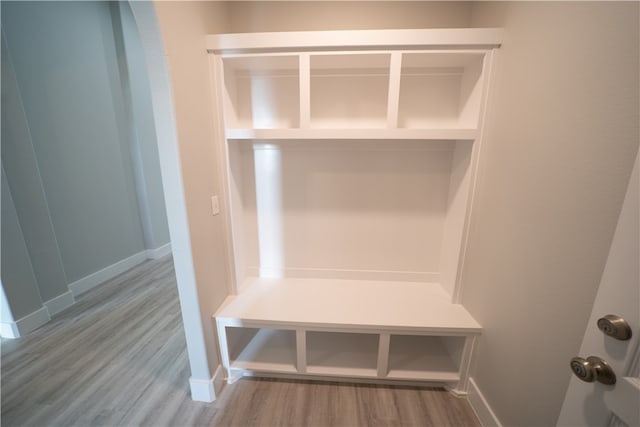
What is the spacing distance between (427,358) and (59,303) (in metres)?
3.33

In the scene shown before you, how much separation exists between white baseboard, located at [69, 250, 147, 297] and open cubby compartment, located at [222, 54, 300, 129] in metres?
2.59

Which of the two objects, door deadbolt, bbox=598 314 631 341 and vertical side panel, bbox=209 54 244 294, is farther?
vertical side panel, bbox=209 54 244 294

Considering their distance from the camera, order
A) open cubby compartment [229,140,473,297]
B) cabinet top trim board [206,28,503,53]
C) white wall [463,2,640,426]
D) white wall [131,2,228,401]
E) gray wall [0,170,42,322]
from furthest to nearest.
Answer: gray wall [0,170,42,322] < open cubby compartment [229,140,473,297] < cabinet top trim board [206,28,503,53] < white wall [131,2,228,401] < white wall [463,2,640,426]

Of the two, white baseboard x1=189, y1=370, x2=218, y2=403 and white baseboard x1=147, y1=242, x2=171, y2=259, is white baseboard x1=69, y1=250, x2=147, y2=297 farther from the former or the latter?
white baseboard x1=189, y1=370, x2=218, y2=403

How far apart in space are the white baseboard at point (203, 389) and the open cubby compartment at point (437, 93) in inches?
82.5

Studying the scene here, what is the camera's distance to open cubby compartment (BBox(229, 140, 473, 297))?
1.71m

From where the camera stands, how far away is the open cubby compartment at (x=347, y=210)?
1.71 m

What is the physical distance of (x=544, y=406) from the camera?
97 cm

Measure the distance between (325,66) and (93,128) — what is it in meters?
2.83

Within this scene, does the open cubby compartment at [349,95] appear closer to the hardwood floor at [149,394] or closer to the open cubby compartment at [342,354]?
the open cubby compartment at [342,354]

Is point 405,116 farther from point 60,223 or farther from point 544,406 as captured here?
point 60,223

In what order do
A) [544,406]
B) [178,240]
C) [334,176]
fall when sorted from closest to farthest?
[544,406], [178,240], [334,176]

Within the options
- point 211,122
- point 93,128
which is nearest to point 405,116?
point 211,122

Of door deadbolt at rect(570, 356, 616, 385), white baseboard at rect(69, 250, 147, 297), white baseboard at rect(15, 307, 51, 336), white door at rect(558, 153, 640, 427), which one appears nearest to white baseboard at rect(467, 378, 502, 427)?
white door at rect(558, 153, 640, 427)
